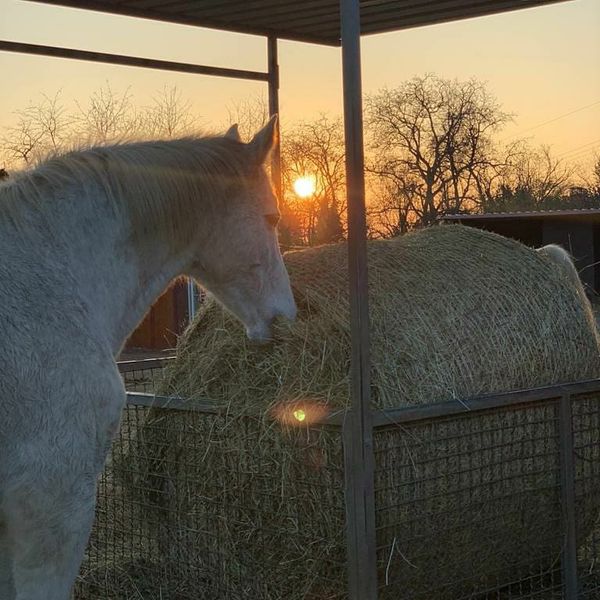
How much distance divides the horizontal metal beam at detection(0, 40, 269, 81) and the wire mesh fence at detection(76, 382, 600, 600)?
168cm

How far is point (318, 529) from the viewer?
3422 millimetres

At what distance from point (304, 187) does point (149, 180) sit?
6056 mm

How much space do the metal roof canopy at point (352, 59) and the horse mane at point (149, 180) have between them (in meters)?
0.50

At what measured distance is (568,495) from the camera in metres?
3.95

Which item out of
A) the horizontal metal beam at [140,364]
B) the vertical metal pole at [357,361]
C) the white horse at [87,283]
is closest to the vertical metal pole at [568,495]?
the vertical metal pole at [357,361]

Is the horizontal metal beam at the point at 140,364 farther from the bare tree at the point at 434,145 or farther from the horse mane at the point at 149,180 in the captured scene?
the bare tree at the point at 434,145

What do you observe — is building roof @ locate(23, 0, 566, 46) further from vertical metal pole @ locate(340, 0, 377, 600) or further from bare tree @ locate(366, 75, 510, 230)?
bare tree @ locate(366, 75, 510, 230)

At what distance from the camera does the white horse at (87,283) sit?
255 centimetres

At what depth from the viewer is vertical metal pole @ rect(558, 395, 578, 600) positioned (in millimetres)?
3930

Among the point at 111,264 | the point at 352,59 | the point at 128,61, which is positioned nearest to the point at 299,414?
the point at 111,264

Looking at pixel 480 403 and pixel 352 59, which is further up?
pixel 352 59

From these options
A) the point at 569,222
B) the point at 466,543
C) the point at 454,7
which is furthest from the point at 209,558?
the point at 569,222

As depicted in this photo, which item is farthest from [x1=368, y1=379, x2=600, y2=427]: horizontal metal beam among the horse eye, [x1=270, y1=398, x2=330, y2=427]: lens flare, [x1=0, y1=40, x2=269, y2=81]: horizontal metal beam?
[x1=0, y1=40, x2=269, y2=81]: horizontal metal beam

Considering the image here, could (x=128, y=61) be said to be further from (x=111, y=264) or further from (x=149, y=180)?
(x=111, y=264)
